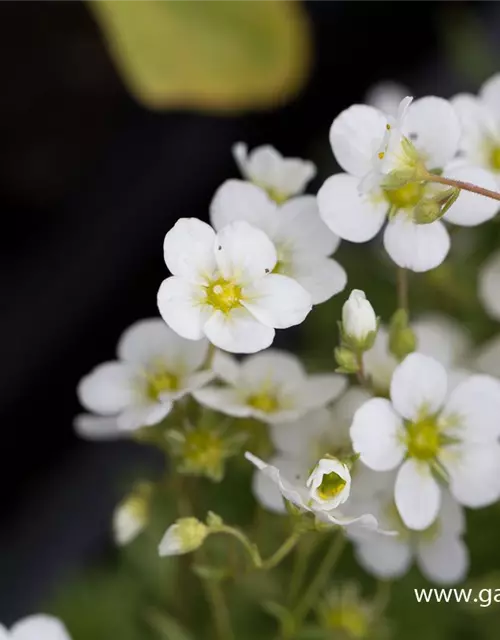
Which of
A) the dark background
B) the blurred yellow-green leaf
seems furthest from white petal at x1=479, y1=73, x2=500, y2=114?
the dark background

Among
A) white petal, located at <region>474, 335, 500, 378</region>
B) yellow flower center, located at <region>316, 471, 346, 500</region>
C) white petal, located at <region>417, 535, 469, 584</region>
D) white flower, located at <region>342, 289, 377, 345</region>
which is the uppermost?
white flower, located at <region>342, 289, 377, 345</region>

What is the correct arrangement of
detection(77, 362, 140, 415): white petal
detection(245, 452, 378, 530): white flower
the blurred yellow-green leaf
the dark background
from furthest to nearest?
the dark background → the blurred yellow-green leaf → detection(77, 362, 140, 415): white petal → detection(245, 452, 378, 530): white flower

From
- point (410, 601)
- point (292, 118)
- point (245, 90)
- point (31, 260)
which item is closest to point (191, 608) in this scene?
point (410, 601)

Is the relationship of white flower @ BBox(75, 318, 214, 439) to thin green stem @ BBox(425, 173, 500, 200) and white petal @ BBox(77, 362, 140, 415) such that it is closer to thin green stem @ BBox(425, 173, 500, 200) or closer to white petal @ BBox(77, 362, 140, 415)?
white petal @ BBox(77, 362, 140, 415)

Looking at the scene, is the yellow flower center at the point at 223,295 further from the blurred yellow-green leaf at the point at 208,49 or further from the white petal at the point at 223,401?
the blurred yellow-green leaf at the point at 208,49

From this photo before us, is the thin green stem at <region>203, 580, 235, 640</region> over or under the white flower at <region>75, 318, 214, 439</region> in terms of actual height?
under

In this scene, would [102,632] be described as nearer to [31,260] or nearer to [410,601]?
[410,601]

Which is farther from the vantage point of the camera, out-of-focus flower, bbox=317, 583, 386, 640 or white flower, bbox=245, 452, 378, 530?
out-of-focus flower, bbox=317, 583, 386, 640

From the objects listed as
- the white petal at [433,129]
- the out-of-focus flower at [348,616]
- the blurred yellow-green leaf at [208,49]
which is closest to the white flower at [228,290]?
the white petal at [433,129]

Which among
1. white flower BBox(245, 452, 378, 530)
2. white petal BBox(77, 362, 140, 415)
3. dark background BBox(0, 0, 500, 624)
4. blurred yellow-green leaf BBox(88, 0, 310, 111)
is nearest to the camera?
white flower BBox(245, 452, 378, 530)
